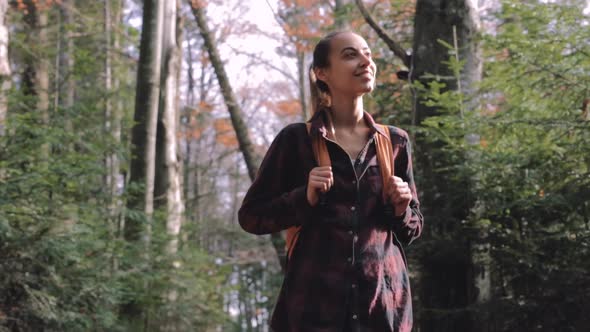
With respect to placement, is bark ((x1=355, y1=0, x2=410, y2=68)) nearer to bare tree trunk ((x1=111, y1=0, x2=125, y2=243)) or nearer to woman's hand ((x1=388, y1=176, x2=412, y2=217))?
bare tree trunk ((x1=111, y1=0, x2=125, y2=243))

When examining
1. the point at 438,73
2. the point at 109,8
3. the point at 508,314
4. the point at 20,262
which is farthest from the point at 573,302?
the point at 109,8

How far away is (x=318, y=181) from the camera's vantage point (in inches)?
106

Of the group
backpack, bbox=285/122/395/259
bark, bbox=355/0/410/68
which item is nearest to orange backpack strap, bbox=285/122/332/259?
backpack, bbox=285/122/395/259

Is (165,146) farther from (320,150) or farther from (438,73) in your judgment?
(320,150)

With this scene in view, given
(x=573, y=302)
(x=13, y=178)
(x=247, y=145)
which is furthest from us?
(x=247, y=145)

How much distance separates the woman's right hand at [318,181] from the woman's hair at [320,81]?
42 cm

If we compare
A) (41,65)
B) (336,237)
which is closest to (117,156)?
(41,65)

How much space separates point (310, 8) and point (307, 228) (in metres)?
18.3

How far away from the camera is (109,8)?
18.1 meters

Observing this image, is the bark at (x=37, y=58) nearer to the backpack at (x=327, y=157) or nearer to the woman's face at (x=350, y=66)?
the woman's face at (x=350, y=66)

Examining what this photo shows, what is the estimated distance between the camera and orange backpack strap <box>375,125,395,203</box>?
111 inches

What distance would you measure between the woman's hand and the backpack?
0.24 ft

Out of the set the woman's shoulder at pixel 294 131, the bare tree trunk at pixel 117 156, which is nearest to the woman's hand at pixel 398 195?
the woman's shoulder at pixel 294 131

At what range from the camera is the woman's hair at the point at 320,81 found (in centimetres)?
305
